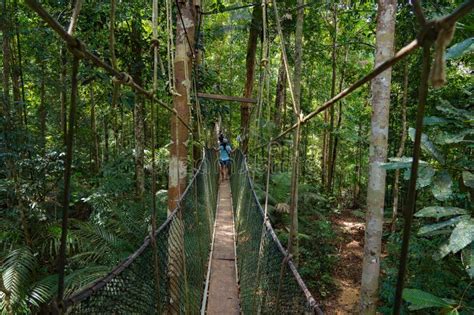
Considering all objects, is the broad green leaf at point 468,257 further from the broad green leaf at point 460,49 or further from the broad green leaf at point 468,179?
the broad green leaf at point 460,49

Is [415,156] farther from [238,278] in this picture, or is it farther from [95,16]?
[95,16]

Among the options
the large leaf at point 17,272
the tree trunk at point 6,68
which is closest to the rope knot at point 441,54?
the large leaf at point 17,272

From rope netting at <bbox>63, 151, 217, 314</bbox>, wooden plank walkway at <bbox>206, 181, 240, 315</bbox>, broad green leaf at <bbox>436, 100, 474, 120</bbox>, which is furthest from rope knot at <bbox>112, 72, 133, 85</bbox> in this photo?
wooden plank walkway at <bbox>206, 181, 240, 315</bbox>

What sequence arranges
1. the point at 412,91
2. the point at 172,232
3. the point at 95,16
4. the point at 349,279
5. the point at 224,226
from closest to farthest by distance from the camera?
the point at 172,232, the point at 95,16, the point at 224,226, the point at 349,279, the point at 412,91

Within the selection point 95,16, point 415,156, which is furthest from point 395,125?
point 415,156

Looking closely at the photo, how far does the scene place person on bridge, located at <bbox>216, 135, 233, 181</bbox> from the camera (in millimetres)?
6258

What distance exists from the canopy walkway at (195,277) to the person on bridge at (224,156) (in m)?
3.00

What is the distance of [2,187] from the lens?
10.7 feet

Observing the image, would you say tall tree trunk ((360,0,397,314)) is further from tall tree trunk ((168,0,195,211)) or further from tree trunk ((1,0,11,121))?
tree trunk ((1,0,11,121))

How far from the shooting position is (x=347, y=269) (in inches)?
167

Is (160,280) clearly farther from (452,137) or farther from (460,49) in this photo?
(460,49)

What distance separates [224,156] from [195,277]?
175 inches

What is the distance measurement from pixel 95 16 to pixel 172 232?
2.14 m

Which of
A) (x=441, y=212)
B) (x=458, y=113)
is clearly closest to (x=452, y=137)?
(x=458, y=113)
